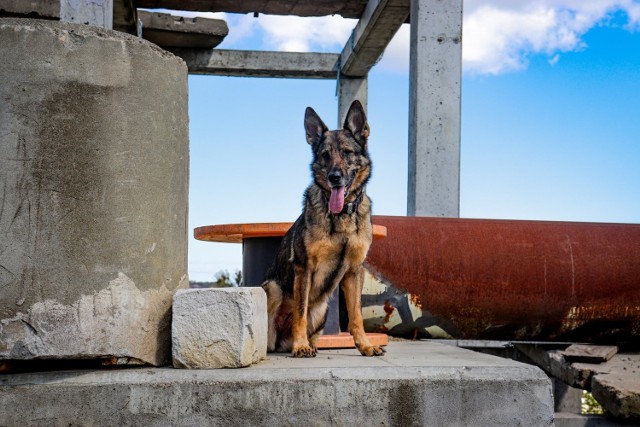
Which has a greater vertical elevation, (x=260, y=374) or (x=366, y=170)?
(x=366, y=170)

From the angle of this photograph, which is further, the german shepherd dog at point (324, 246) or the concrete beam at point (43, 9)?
the concrete beam at point (43, 9)

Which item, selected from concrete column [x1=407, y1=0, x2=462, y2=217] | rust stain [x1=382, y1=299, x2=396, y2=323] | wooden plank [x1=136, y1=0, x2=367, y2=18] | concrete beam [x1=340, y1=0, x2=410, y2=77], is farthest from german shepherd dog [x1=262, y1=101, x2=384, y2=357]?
wooden plank [x1=136, y1=0, x2=367, y2=18]

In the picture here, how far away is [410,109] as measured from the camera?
29.6 feet

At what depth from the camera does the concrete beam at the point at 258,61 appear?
1345 centimetres

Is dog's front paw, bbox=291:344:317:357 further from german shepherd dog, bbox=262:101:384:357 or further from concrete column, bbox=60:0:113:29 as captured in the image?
concrete column, bbox=60:0:113:29

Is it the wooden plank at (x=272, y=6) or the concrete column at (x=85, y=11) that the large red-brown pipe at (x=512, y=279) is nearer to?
the concrete column at (x=85, y=11)

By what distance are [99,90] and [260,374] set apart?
1.71 metres

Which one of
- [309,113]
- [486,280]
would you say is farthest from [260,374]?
[486,280]

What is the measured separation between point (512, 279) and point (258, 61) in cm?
784

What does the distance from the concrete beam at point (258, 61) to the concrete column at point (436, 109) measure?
16.3ft

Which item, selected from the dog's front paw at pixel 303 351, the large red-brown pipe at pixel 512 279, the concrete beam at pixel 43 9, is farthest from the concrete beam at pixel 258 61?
the dog's front paw at pixel 303 351

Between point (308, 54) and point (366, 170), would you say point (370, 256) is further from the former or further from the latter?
point (308, 54)

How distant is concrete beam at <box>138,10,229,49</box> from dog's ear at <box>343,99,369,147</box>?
25.1 feet

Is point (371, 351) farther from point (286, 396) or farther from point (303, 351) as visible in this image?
point (286, 396)
